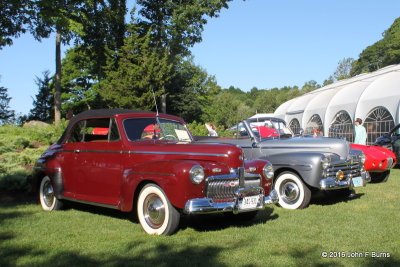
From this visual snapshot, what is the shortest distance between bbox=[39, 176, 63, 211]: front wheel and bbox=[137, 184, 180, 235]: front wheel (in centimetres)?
239

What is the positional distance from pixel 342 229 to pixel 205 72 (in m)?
53.9

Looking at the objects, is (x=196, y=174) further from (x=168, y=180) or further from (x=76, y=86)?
(x=76, y=86)

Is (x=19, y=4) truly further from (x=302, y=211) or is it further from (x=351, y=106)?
(x=351, y=106)

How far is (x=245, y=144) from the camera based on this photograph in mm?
8758

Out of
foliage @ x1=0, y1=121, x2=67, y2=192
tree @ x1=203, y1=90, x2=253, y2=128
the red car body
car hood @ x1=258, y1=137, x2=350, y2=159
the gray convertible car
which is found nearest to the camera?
the red car body

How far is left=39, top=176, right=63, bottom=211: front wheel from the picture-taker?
712 cm

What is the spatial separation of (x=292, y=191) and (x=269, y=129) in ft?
6.49

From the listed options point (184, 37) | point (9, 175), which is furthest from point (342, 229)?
point (184, 37)

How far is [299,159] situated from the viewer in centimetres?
Result: 750

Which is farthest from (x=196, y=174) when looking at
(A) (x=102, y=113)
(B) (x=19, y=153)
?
→ (B) (x=19, y=153)

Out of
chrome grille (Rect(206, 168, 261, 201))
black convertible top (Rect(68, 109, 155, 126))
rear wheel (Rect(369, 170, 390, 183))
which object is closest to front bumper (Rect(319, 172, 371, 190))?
chrome grille (Rect(206, 168, 261, 201))

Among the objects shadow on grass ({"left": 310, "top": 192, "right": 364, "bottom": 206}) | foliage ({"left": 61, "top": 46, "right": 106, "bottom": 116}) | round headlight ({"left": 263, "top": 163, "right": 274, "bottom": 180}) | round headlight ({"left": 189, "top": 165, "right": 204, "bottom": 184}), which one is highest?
foliage ({"left": 61, "top": 46, "right": 106, "bottom": 116})

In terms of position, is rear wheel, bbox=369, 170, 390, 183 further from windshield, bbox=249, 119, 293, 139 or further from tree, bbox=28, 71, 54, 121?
tree, bbox=28, 71, 54, 121

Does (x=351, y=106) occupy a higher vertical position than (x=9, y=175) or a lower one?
higher
